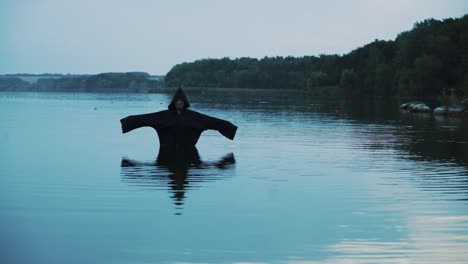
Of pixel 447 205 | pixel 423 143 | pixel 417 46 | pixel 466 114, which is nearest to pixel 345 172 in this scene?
pixel 447 205

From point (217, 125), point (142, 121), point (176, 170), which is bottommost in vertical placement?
point (176, 170)

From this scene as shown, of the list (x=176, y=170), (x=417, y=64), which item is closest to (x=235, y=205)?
(x=176, y=170)

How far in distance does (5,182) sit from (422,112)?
56138mm

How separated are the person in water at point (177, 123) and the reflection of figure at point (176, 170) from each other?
0.49m

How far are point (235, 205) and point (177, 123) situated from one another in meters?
11.0

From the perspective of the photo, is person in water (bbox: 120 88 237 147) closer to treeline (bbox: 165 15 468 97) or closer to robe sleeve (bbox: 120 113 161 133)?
robe sleeve (bbox: 120 113 161 133)

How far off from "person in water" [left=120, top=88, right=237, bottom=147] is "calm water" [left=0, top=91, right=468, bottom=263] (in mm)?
853

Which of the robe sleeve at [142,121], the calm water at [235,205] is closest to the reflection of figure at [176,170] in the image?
the calm water at [235,205]

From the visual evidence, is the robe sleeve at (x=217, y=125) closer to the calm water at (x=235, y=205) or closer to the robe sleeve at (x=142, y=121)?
the calm water at (x=235, y=205)

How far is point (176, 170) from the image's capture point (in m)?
20.9

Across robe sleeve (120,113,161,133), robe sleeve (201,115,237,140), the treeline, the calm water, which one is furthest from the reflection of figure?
the treeline

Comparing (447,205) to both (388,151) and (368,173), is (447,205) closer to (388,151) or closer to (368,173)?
(368,173)

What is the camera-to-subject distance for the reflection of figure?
18.2 m

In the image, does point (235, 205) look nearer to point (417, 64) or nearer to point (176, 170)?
point (176, 170)
